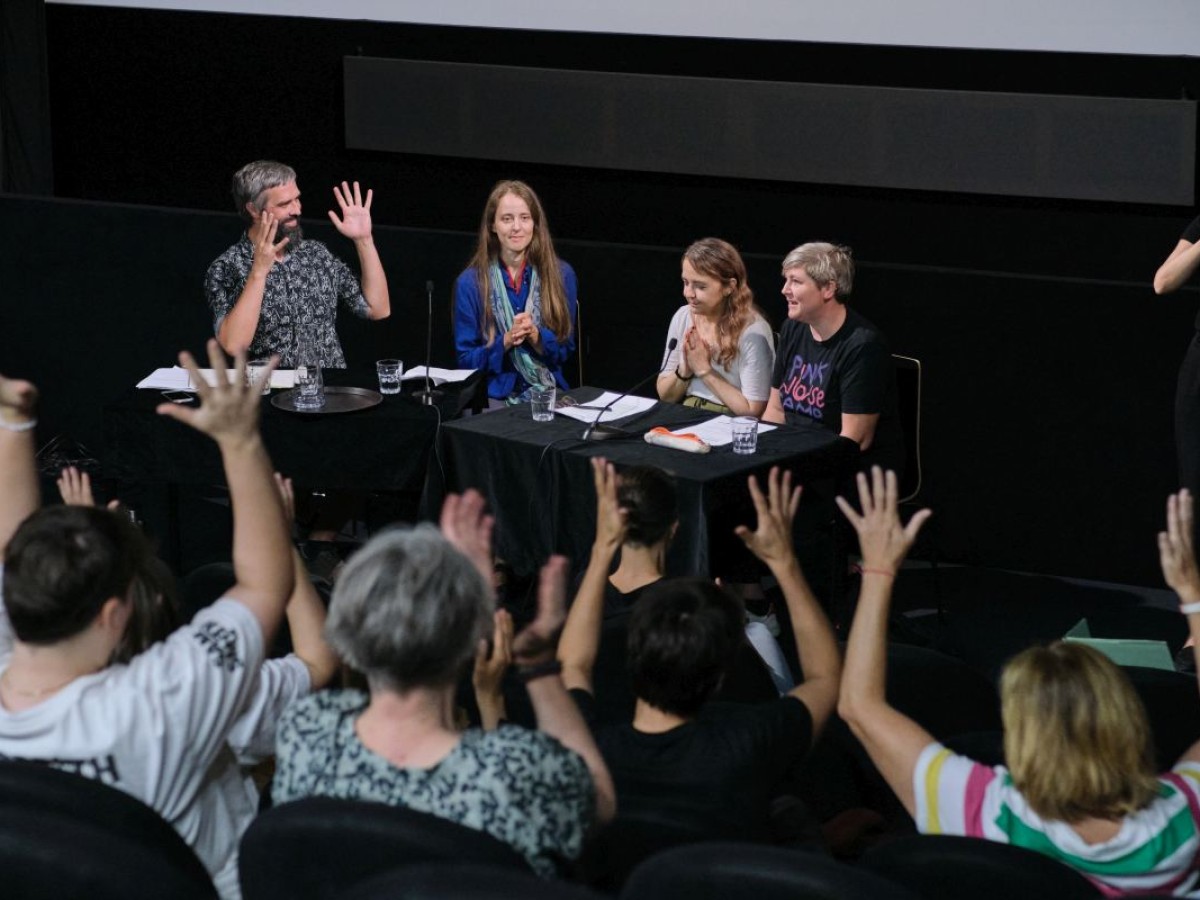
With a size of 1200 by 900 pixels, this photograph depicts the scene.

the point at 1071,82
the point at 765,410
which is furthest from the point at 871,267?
the point at 1071,82

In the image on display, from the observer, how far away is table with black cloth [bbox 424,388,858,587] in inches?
164

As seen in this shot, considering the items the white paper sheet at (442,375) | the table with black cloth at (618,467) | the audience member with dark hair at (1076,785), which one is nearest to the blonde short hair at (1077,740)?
the audience member with dark hair at (1076,785)

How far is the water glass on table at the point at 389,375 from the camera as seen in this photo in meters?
4.80

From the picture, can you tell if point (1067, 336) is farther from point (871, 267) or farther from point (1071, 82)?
point (1071, 82)

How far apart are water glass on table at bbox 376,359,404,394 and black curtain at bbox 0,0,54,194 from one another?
2880 millimetres

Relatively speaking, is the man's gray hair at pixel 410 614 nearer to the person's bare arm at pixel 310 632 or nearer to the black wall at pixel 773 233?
the person's bare arm at pixel 310 632

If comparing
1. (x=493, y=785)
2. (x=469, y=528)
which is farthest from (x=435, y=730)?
(x=469, y=528)

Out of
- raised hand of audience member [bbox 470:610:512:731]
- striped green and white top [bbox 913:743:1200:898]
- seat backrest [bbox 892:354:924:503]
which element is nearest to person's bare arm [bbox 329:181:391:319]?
seat backrest [bbox 892:354:924:503]

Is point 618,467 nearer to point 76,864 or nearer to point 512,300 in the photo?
point 512,300

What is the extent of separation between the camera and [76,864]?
1.82m

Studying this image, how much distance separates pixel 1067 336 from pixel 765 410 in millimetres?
972

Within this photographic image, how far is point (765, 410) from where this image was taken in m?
4.82

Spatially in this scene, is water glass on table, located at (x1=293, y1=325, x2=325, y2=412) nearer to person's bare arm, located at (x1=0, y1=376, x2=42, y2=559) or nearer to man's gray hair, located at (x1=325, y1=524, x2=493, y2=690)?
person's bare arm, located at (x1=0, y1=376, x2=42, y2=559)

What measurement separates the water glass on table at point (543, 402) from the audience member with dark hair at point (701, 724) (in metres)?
2.16
